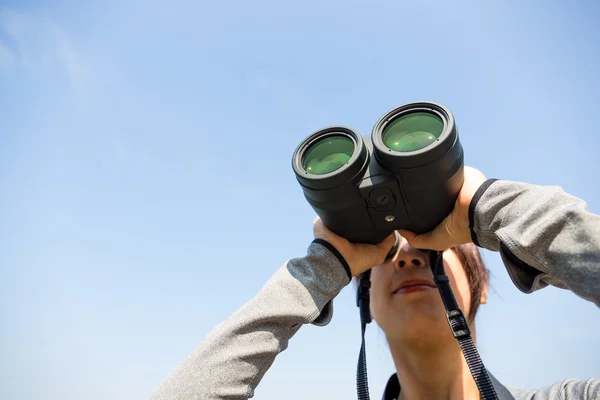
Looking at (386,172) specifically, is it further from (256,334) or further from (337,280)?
(256,334)

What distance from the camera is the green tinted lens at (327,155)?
118cm

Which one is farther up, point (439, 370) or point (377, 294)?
point (377, 294)

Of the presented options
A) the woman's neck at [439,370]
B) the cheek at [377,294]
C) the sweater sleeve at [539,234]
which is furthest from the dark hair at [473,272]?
the sweater sleeve at [539,234]

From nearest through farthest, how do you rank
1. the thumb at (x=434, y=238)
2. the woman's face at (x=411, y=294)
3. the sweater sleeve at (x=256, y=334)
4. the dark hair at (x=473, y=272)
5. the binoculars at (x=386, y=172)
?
the sweater sleeve at (x=256, y=334), the binoculars at (x=386, y=172), the thumb at (x=434, y=238), the woman's face at (x=411, y=294), the dark hair at (x=473, y=272)

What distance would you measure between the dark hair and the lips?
0.63ft

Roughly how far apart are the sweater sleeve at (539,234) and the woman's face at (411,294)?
33 centimetres

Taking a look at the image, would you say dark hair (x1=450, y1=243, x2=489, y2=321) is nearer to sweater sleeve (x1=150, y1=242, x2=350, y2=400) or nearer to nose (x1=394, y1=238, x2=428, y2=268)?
nose (x1=394, y1=238, x2=428, y2=268)

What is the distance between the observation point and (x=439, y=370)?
1.31 metres

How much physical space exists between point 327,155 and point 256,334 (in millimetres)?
509

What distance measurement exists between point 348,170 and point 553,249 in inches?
18.6

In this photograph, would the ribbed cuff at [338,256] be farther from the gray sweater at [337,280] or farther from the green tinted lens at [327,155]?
the green tinted lens at [327,155]

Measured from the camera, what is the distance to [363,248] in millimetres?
1251

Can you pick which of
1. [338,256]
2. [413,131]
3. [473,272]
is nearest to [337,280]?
[338,256]

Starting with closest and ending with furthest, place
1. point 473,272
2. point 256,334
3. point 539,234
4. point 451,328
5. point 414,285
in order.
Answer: point 539,234, point 256,334, point 451,328, point 414,285, point 473,272
